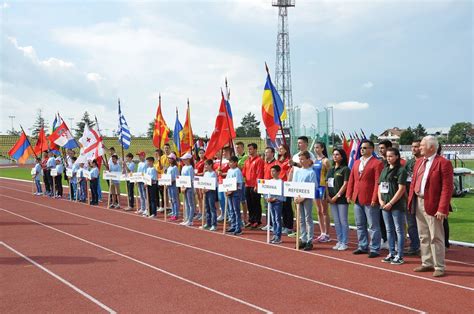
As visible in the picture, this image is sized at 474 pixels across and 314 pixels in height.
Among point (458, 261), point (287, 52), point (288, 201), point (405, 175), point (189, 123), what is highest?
point (287, 52)

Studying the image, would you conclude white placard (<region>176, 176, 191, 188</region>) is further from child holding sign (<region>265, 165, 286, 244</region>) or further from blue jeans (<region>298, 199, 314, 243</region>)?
blue jeans (<region>298, 199, 314, 243</region>)

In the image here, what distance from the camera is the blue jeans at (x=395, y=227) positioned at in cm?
755

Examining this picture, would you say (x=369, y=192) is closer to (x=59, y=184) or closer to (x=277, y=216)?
(x=277, y=216)

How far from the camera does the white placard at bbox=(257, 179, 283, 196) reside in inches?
368

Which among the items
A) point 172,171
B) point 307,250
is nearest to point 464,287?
point 307,250

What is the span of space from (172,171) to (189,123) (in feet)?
7.03

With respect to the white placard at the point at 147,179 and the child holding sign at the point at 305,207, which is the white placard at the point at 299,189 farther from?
the white placard at the point at 147,179

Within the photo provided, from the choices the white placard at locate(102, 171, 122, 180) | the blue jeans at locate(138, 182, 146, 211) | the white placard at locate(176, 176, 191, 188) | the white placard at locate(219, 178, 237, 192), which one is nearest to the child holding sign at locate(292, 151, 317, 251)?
the white placard at locate(219, 178, 237, 192)

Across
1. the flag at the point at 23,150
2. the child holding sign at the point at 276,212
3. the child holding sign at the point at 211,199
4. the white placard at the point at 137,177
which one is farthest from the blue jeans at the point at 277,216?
the flag at the point at 23,150

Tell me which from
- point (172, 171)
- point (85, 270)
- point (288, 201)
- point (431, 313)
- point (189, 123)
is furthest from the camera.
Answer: point (189, 123)

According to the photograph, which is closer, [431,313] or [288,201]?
[431,313]

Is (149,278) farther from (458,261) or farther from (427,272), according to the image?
(458,261)

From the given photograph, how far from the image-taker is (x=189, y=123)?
14.5m

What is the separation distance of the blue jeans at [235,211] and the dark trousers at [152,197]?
3820 mm
